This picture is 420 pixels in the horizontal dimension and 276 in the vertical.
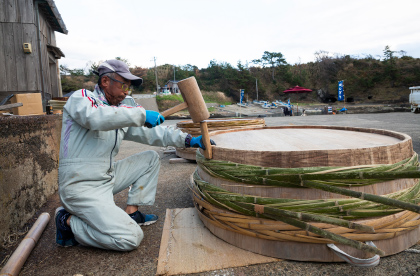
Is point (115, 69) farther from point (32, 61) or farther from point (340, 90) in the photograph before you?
Result: point (340, 90)

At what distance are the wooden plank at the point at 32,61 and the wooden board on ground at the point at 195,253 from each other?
750cm

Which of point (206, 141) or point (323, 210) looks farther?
point (206, 141)

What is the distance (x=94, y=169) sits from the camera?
68.1 inches

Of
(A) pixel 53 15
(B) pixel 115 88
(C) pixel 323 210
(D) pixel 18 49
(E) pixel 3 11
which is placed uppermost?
(A) pixel 53 15

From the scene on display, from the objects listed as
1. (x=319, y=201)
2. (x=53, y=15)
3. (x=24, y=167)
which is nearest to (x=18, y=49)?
(x=53, y=15)

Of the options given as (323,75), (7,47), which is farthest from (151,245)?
(323,75)

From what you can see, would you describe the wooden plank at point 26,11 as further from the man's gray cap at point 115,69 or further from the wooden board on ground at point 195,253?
the wooden board on ground at point 195,253

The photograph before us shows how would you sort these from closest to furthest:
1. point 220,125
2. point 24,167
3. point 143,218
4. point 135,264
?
1. point 135,264
2. point 143,218
3. point 24,167
4. point 220,125

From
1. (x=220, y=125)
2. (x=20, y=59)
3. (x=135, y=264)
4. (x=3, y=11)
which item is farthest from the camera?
(x=20, y=59)

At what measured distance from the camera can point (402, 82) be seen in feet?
124

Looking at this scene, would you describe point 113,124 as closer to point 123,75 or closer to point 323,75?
point 123,75

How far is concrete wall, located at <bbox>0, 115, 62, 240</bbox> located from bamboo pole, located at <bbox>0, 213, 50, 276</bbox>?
191 millimetres

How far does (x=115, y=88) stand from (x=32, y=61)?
23.7 feet

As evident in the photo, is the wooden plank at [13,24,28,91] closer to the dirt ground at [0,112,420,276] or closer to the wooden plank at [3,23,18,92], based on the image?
the wooden plank at [3,23,18,92]
